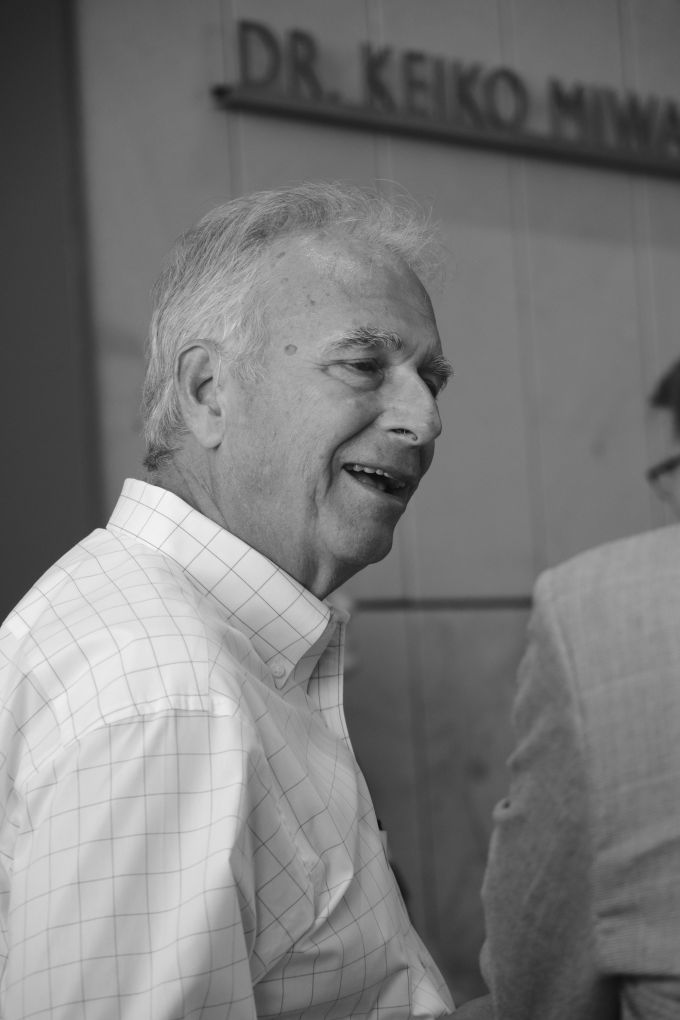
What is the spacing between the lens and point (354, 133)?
4695 millimetres

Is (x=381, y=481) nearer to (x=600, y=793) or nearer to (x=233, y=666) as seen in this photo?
(x=233, y=666)

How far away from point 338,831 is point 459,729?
316 centimetres

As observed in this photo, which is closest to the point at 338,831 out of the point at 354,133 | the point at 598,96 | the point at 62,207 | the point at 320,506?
the point at 320,506

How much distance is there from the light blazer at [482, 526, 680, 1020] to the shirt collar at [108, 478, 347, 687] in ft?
2.01

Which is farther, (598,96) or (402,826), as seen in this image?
(598,96)

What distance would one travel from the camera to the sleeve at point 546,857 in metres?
1.21

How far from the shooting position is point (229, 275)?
6.59 ft

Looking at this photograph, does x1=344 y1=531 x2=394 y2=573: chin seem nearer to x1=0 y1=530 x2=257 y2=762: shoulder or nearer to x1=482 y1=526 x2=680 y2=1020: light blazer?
x1=0 y1=530 x2=257 y2=762: shoulder

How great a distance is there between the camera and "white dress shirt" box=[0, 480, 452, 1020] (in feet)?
4.34

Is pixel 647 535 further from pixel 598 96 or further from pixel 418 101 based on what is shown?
pixel 598 96

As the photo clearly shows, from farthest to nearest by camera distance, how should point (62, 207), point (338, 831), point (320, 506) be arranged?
point (62, 207) < point (320, 506) < point (338, 831)

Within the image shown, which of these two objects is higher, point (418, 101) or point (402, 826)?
point (418, 101)

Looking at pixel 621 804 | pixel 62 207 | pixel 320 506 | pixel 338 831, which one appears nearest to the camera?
pixel 621 804

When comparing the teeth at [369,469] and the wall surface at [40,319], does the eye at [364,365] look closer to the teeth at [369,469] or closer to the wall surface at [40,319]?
the teeth at [369,469]
